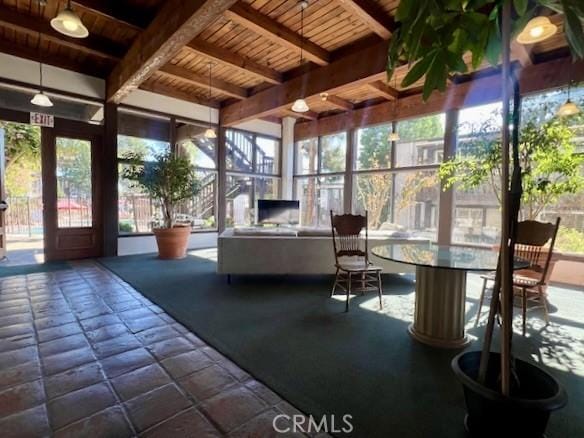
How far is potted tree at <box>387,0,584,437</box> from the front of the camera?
40.4 inches

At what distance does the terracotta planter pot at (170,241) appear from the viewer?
5.53m

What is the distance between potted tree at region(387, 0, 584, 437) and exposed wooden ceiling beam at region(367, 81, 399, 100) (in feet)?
15.6

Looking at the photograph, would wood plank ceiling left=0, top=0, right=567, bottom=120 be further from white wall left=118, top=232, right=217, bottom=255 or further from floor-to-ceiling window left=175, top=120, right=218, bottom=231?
white wall left=118, top=232, right=217, bottom=255

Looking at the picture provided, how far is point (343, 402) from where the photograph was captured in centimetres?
174

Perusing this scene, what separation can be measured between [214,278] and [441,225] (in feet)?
13.2

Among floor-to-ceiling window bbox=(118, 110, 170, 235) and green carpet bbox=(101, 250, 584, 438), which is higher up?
floor-to-ceiling window bbox=(118, 110, 170, 235)

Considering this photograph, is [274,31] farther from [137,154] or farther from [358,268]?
[137,154]

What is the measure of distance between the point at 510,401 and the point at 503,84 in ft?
4.12

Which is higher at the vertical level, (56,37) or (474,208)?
(56,37)

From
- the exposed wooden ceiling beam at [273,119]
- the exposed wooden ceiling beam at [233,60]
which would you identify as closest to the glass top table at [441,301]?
the exposed wooden ceiling beam at [233,60]

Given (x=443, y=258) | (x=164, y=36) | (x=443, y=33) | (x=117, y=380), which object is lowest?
(x=117, y=380)

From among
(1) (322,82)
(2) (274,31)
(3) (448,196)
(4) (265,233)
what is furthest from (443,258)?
(3) (448,196)

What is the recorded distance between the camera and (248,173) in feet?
25.6

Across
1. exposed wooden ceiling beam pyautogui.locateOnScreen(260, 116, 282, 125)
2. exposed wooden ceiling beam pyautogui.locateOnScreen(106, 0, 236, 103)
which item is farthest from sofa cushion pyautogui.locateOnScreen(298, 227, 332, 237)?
exposed wooden ceiling beam pyautogui.locateOnScreen(260, 116, 282, 125)
